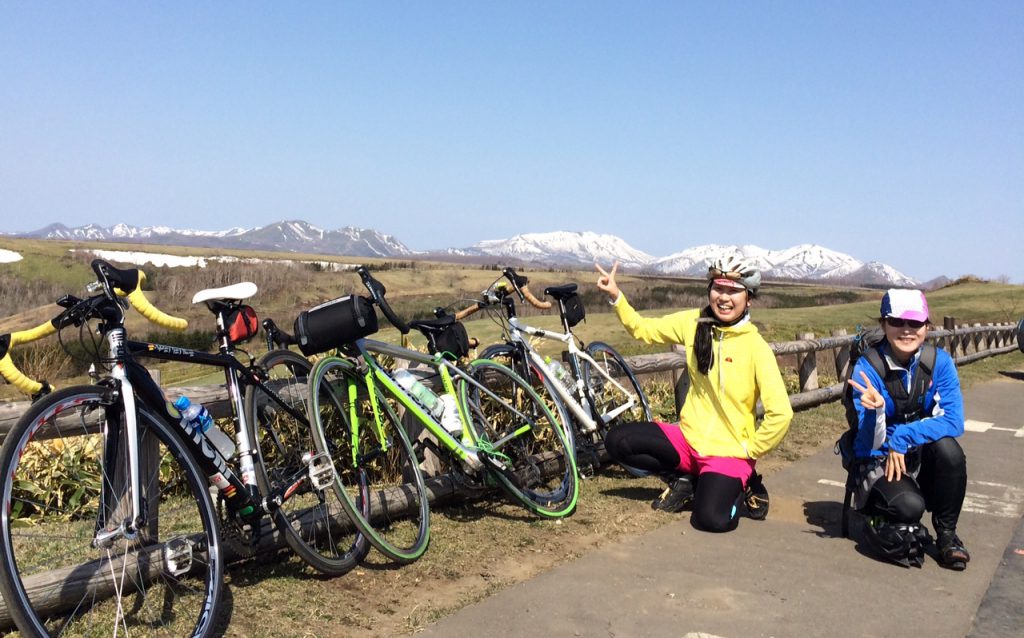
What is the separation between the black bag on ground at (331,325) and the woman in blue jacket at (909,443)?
2.96 meters

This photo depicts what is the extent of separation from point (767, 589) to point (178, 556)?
301 centimetres

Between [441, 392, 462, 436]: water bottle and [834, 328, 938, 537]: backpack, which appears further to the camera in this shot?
[441, 392, 462, 436]: water bottle

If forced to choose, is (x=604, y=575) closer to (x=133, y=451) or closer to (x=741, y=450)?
(x=741, y=450)

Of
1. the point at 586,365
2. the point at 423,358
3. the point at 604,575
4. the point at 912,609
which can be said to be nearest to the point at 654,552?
the point at 604,575

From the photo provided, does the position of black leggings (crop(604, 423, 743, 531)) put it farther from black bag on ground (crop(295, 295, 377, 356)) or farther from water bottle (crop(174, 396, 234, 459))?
water bottle (crop(174, 396, 234, 459))

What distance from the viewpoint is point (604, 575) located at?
469cm

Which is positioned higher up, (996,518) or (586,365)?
(586,365)

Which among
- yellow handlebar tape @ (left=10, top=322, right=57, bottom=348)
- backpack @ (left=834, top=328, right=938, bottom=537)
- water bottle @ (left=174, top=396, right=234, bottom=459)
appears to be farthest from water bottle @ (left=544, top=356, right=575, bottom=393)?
yellow handlebar tape @ (left=10, top=322, right=57, bottom=348)

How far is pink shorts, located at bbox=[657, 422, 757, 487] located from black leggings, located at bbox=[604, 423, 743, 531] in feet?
0.12

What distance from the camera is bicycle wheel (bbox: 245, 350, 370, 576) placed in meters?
4.23

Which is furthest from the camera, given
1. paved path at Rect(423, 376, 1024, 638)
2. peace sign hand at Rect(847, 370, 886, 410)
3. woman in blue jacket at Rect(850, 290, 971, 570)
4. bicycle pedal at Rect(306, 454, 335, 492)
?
woman in blue jacket at Rect(850, 290, 971, 570)

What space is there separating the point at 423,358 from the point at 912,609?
3.12 m

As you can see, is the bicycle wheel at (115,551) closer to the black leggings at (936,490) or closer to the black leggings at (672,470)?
the black leggings at (672,470)

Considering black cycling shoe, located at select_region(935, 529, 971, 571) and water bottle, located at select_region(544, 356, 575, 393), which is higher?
water bottle, located at select_region(544, 356, 575, 393)
